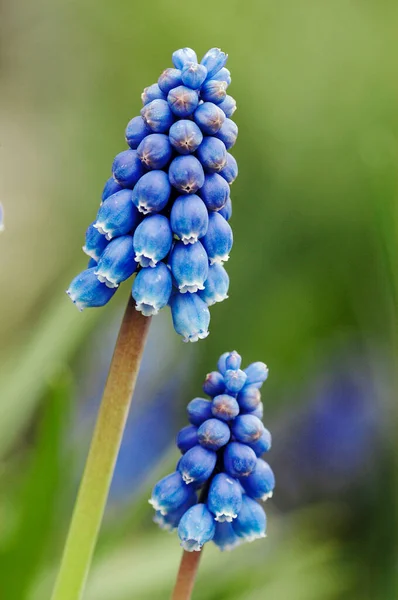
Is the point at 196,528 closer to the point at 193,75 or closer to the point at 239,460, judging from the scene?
the point at 239,460

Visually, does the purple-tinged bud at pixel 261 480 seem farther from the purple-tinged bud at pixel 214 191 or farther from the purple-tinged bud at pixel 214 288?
the purple-tinged bud at pixel 214 191

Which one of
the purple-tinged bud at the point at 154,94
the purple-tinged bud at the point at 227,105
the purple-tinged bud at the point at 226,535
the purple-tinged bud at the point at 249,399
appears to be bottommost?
the purple-tinged bud at the point at 226,535

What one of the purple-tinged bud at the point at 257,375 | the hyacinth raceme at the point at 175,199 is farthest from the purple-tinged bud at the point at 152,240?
the purple-tinged bud at the point at 257,375

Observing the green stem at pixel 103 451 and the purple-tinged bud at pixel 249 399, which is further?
the purple-tinged bud at pixel 249 399

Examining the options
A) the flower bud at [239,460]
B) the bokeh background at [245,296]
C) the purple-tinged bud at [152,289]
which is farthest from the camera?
the bokeh background at [245,296]

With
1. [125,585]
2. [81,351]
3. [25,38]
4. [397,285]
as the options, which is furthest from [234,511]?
[25,38]

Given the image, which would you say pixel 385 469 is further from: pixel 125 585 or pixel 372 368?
pixel 125 585
